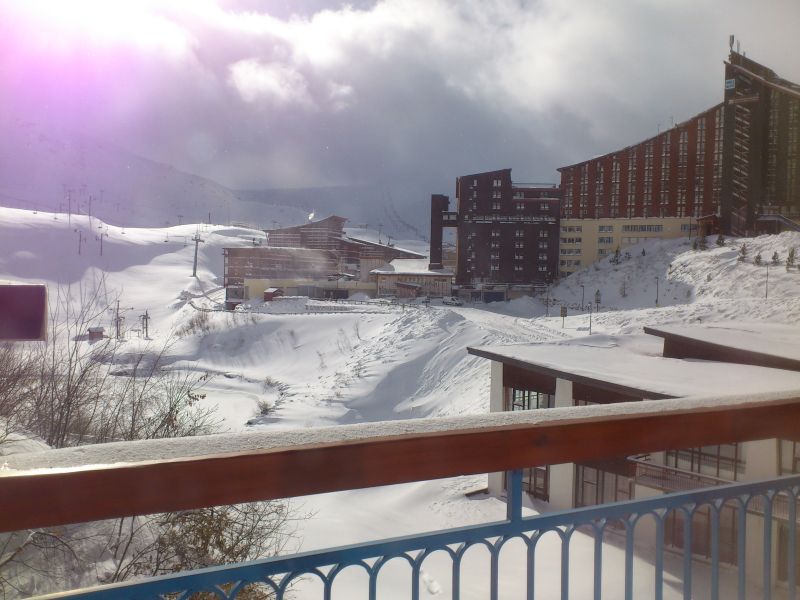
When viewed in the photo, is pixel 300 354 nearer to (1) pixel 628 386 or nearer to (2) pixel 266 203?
(1) pixel 628 386

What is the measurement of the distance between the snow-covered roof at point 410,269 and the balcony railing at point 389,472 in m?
22.5

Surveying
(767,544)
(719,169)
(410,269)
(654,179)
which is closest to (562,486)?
(767,544)

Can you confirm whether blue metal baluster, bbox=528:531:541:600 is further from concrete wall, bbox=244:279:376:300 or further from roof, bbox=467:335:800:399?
concrete wall, bbox=244:279:376:300

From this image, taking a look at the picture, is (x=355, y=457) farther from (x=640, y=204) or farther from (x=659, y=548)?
(x=640, y=204)

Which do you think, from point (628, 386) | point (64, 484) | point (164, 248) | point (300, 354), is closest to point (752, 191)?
point (628, 386)

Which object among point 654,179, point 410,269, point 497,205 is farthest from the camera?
point 410,269

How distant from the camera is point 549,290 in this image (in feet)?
64.8

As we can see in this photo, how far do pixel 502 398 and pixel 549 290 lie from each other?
44.6 feet

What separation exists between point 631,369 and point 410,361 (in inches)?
325

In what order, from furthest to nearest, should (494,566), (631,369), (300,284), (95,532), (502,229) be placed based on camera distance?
(300,284) → (502,229) → (631,369) → (95,532) → (494,566)

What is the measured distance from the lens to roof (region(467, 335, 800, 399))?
4.02 meters

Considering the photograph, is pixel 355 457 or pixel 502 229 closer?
pixel 355 457

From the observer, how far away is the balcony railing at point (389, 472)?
24.8 inches

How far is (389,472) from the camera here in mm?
740
